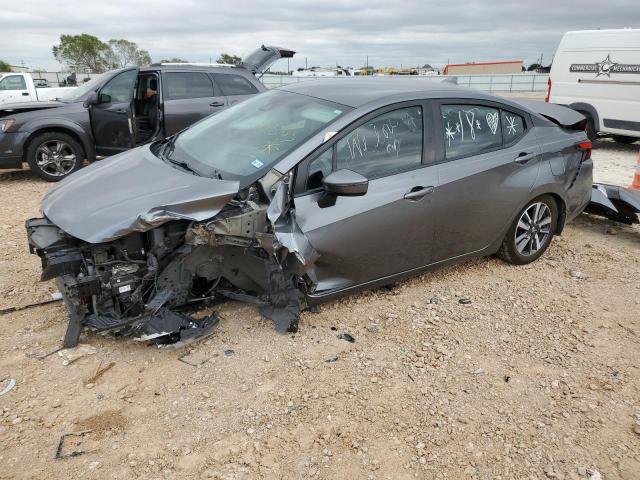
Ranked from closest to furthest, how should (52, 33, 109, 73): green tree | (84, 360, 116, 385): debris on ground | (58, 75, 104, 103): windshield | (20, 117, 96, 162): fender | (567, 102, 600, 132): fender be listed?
1. (84, 360, 116, 385): debris on ground
2. (20, 117, 96, 162): fender
3. (58, 75, 104, 103): windshield
4. (567, 102, 600, 132): fender
5. (52, 33, 109, 73): green tree

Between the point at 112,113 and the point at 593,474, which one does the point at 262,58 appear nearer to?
the point at 112,113

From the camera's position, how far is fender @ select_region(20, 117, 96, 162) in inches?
287

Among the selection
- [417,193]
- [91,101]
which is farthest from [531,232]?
[91,101]

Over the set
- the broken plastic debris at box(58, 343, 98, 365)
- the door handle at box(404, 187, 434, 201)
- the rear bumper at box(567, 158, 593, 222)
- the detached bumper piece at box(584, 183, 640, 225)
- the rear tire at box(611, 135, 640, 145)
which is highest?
the door handle at box(404, 187, 434, 201)

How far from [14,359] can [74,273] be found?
690 mm

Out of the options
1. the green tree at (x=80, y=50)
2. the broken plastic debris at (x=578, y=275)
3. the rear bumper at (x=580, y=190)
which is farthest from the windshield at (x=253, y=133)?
the green tree at (x=80, y=50)

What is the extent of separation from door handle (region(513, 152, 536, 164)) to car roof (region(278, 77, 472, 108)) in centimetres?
59

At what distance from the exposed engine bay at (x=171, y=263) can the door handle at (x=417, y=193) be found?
2.83 ft

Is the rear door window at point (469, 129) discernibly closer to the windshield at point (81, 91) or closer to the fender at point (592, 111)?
the windshield at point (81, 91)

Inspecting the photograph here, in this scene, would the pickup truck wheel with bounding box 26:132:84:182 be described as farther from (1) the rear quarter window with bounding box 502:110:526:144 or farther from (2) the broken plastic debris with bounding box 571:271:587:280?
(2) the broken plastic debris with bounding box 571:271:587:280

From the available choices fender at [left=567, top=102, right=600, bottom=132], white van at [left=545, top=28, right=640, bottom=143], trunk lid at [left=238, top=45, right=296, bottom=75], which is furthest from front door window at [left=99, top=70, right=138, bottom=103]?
fender at [left=567, top=102, right=600, bottom=132]

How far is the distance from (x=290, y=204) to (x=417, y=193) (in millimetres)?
984

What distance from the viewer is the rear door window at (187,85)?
25.8 feet

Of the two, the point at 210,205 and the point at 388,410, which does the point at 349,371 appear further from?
the point at 210,205
